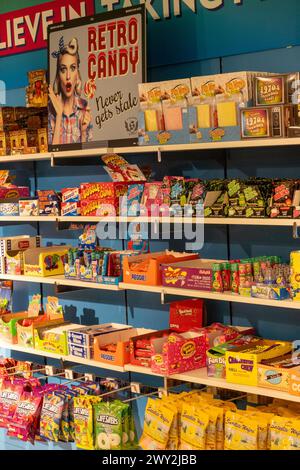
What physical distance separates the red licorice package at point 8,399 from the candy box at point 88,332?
24.4 inches

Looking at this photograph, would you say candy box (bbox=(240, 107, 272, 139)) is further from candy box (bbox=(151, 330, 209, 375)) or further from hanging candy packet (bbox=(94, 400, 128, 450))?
hanging candy packet (bbox=(94, 400, 128, 450))

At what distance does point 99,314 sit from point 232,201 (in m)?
1.76

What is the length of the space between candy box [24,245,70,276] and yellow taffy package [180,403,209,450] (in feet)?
5.26

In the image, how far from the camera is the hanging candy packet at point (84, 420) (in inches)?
197

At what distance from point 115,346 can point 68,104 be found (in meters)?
1.62

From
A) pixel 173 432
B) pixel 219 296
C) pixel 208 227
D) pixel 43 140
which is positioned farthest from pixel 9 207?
pixel 173 432

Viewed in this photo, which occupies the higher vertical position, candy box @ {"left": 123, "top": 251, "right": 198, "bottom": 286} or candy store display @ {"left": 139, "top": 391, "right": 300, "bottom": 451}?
candy box @ {"left": 123, "top": 251, "right": 198, "bottom": 286}

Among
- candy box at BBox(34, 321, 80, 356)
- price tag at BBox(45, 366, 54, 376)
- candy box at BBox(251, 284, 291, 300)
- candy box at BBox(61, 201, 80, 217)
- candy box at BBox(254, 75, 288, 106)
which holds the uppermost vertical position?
candy box at BBox(254, 75, 288, 106)

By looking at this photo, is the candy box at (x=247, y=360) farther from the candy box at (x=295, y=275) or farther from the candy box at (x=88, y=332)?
the candy box at (x=88, y=332)

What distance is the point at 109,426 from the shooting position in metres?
4.93

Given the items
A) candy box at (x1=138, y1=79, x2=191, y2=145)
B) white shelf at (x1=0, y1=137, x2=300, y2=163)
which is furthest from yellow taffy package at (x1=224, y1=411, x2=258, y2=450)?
candy box at (x1=138, y1=79, x2=191, y2=145)

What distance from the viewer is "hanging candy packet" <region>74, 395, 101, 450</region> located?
5.00 m

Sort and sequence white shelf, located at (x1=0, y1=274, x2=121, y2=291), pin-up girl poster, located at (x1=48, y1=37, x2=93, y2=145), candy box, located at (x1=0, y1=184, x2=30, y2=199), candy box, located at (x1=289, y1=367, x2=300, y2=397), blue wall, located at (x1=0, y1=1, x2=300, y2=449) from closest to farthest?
candy box, located at (x1=289, y1=367, x2=300, y2=397), blue wall, located at (x1=0, y1=1, x2=300, y2=449), white shelf, located at (x1=0, y1=274, x2=121, y2=291), pin-up girl poster, located at (x1=48, y1=37, x2=93, y2=145), candy box, located at (x1=0, y1=184, x2=30, y2=199)

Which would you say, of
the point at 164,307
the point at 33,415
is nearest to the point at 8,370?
the point at 33,415
